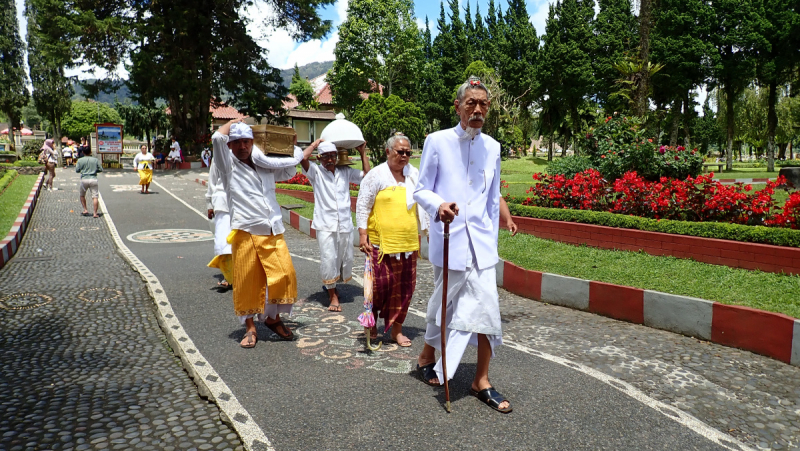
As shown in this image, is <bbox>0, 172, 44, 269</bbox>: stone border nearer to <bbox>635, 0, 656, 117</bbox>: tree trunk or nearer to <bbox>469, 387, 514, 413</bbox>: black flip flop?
<bbox>469, 387, 514, 413</bbox>: black flip flop

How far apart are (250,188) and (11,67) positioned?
50.7 m

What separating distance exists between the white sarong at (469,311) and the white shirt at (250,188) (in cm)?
188

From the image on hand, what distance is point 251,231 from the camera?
16.5 feet

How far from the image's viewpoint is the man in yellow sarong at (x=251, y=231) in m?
4.99

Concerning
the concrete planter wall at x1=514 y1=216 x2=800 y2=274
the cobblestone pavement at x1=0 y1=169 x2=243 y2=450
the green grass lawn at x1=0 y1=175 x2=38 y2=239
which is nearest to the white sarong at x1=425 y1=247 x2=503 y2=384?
the cobblestone pavement at x1=0 y1=169 x2=243 y2=450

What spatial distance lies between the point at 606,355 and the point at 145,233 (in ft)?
33.2

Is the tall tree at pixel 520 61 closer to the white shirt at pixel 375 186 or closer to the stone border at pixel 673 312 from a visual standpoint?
the stone border at pixel 673 312

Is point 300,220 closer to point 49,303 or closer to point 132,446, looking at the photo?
point 49,303

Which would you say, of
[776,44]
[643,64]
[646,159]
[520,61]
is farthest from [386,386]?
[520,61]

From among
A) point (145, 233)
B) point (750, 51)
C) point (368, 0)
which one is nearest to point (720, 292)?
point (145, 233)

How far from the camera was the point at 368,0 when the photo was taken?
48719 millimetres

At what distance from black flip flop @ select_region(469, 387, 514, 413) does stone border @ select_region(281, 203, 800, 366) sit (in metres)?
2.54

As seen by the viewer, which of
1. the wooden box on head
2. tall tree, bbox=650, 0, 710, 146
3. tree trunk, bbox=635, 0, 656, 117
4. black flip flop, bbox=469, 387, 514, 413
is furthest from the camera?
tall tree, bbox=650, 0, 710, 146

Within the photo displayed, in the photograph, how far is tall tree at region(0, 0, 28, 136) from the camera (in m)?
43.7
